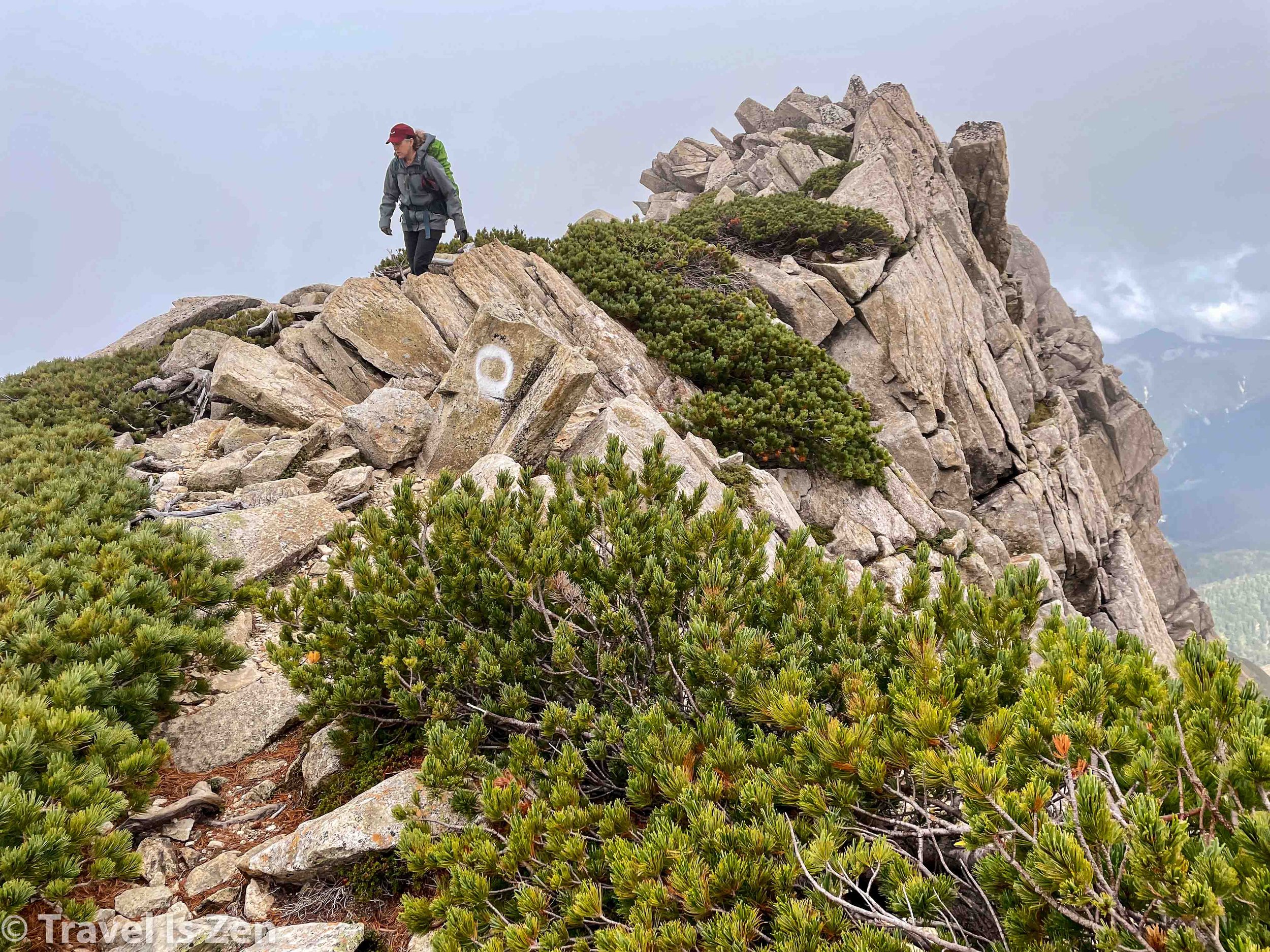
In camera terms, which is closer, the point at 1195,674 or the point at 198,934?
the point at 1195,674

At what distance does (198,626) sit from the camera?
5.72 metres

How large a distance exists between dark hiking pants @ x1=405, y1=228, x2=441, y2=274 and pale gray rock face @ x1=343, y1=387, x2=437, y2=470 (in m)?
4.87

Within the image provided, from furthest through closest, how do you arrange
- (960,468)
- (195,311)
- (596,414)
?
(195,311), (960,468), (596,414)

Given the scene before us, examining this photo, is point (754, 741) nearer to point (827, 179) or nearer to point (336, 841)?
point (336, 841)

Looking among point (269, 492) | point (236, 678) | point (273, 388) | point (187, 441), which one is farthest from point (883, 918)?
point (187, 441)

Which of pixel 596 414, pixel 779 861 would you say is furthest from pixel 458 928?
pixel 596 414

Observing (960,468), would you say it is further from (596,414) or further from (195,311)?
(195,311)

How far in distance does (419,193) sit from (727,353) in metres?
7.62

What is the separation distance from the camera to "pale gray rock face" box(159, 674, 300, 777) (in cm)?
532

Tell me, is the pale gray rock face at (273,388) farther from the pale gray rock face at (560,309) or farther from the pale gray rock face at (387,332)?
the pale gray rock face at (560,309)

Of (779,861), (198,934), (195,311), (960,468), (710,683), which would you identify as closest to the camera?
(779,861)

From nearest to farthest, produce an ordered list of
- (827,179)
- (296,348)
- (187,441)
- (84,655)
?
(84,655) < (187,441) < (296,348) < (827,179)

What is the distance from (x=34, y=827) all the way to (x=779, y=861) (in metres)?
3.76

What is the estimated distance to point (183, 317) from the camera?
20.5 m
